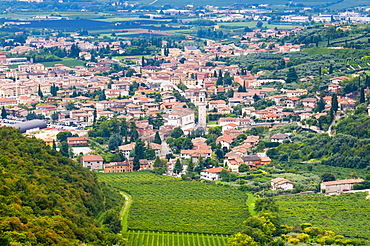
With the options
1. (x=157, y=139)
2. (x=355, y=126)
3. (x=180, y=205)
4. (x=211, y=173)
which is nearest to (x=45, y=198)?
(x=180, y=205)

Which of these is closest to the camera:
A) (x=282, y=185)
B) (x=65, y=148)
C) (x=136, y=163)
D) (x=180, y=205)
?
(x=180, y=205)

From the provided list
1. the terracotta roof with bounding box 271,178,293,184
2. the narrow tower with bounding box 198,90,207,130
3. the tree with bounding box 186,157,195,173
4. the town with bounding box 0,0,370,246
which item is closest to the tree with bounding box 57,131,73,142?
the town with bounding box 0,0,370,246

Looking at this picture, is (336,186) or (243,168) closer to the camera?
(336,186)

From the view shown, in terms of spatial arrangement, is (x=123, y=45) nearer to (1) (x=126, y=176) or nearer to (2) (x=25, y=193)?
(1) (x=126, y=176)

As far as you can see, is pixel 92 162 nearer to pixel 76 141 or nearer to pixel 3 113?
pixel 76 141

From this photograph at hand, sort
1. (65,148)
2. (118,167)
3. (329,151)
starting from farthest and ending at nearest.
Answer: (65,148), (118,167), (329,151)

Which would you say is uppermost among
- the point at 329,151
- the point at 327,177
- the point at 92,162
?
the point at 327,177

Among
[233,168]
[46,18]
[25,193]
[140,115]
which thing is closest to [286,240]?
[25,193]

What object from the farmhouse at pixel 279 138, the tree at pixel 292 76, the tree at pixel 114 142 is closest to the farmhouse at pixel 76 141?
the tree at pixel 114 142

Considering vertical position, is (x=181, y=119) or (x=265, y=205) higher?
(x=265, y=205)
